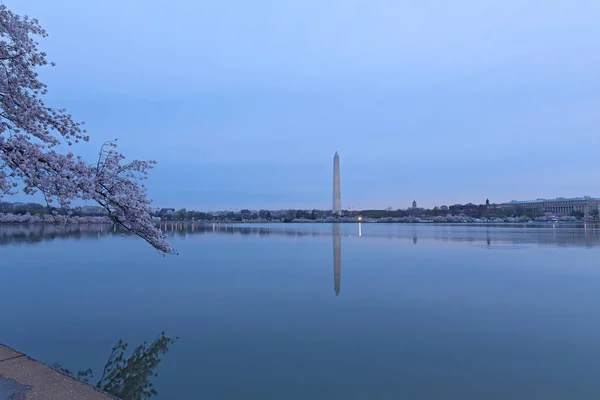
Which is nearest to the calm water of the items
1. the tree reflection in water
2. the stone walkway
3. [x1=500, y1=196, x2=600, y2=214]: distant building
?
the tree reflection in water

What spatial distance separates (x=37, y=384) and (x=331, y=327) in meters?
5.38

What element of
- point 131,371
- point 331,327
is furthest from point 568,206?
point 131,371

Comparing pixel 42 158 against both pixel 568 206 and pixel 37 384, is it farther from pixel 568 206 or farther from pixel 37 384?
pixel 568 206

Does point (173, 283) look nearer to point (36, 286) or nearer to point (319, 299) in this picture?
point (36, 286)

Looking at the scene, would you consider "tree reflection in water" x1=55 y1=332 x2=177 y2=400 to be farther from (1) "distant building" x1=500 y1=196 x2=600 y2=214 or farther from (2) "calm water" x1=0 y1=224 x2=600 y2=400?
(1) "distant building" x1=500 y1=196 x2=600 y2=214

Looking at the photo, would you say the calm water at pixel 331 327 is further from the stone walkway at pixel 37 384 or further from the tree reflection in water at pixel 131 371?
the stone walkway at pixel 37 384

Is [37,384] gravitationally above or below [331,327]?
above

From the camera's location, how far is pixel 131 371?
270 inches

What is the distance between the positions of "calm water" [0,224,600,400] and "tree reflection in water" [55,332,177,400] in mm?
192

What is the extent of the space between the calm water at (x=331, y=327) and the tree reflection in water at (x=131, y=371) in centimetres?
19

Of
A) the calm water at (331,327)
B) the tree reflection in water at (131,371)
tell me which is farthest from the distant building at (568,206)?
the tree reflection in water at (131,371)

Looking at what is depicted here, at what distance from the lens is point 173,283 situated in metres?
14.2

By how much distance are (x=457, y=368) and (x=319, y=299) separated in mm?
5257

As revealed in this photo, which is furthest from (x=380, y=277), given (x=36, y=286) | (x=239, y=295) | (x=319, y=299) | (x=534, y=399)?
(x=36, y=286)
